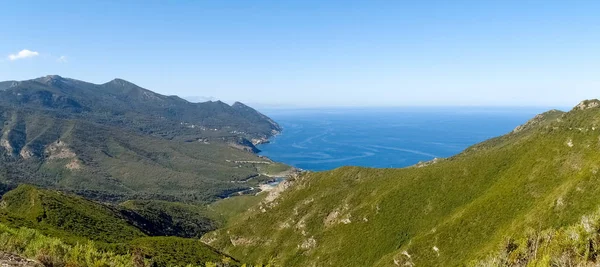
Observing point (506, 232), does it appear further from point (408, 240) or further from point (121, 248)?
point (121, 248)

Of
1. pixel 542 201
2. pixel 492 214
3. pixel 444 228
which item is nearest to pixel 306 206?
pixel 444 228

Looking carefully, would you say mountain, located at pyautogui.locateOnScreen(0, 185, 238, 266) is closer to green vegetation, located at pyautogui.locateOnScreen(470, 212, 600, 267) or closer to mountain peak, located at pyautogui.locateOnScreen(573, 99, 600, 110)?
green vegetation, located at pyautogui.locateOnScreen(470, 212, 600, 267)

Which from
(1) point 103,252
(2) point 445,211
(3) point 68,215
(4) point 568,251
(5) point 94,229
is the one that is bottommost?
(5) point 94,229

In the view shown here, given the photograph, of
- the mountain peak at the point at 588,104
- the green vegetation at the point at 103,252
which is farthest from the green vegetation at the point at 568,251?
the mountain peak at the point at 588,104

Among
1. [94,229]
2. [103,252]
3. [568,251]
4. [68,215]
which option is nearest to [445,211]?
[568,251]

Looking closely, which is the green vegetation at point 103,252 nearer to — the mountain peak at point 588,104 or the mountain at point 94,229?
the mountain at point 94,229

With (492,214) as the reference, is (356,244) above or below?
below

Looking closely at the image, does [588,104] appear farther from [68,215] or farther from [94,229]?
[68,215]

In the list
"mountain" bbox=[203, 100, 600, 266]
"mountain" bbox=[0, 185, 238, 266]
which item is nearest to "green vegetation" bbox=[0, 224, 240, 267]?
"mountain" bbox=[0, 185, 238, 266]
